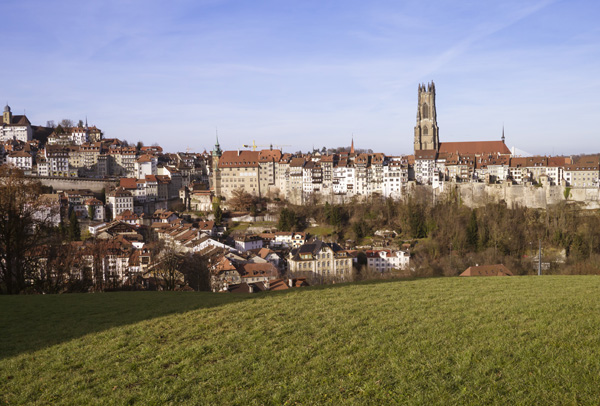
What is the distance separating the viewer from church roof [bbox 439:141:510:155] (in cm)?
7844

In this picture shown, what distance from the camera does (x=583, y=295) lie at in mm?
11836

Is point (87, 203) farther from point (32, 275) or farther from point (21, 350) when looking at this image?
point (21, 350)

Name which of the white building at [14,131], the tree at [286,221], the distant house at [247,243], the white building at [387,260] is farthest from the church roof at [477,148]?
the white building at [14,131]

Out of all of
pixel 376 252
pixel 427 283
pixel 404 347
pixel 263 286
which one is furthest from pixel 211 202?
pixel 404 347

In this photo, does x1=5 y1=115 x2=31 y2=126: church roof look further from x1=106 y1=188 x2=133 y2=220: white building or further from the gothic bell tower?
the gothic bell tower

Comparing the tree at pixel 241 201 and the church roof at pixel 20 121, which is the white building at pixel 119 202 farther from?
the church roof at pixel 20 121

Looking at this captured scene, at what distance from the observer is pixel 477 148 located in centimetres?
7906

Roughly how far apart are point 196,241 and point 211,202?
26.2 m

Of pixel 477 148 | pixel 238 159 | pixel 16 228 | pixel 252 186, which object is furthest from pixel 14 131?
pixel 16 228

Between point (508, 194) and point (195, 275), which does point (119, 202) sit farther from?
point (508, 194)

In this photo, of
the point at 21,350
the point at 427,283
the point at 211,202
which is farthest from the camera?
the point at 211,202

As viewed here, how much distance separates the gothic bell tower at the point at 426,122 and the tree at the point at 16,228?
71.9 m

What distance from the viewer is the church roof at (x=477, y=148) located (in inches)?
3088

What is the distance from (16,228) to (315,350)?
50.5ft
